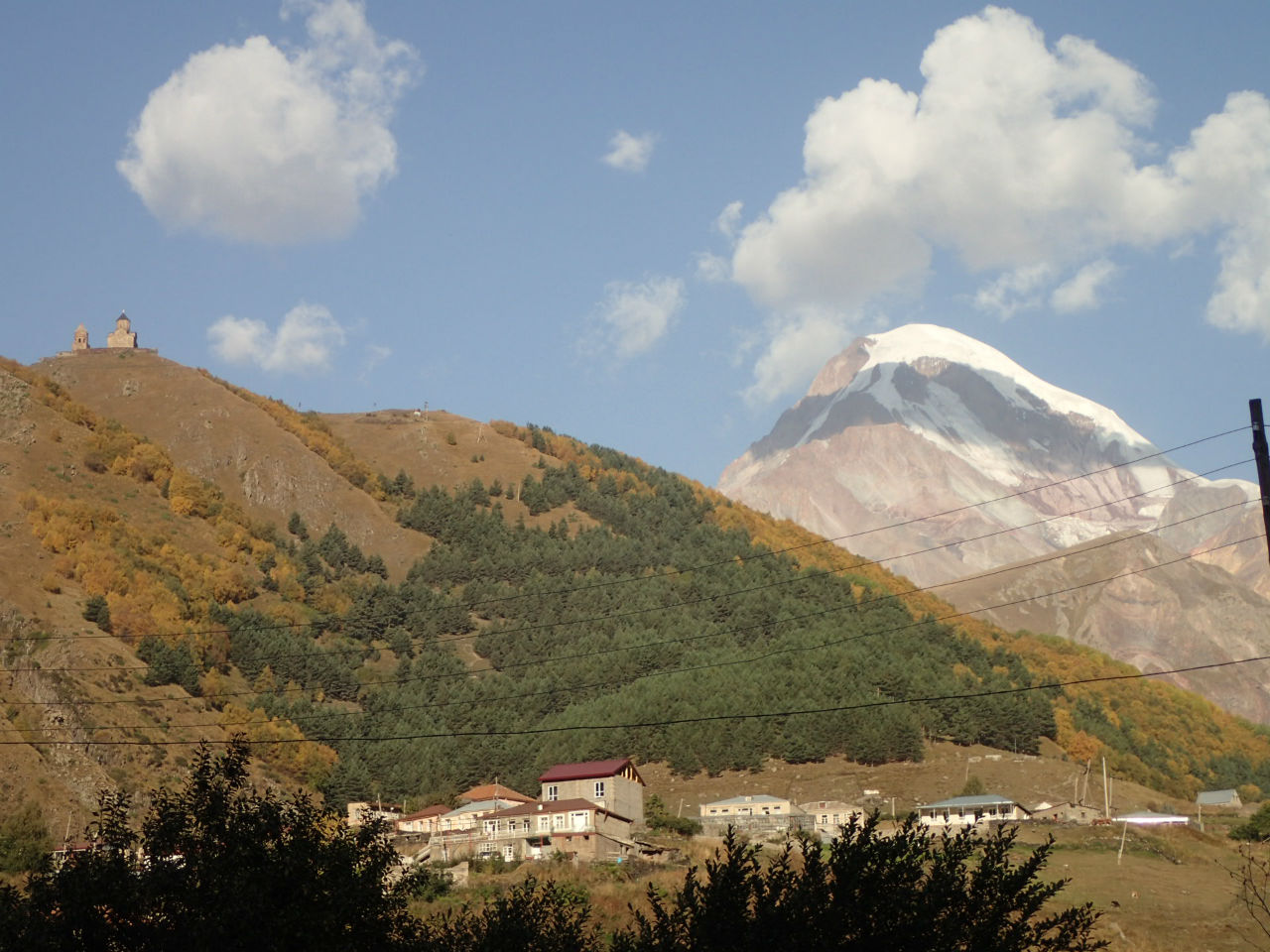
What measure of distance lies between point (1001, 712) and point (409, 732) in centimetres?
5668

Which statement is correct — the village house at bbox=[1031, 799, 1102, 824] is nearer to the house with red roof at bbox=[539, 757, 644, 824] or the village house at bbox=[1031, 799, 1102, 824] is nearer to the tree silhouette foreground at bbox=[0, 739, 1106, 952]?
the house with red roof at bbox=[539, 757, 644, 824]

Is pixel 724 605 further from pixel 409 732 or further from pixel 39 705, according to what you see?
pixel 39 705

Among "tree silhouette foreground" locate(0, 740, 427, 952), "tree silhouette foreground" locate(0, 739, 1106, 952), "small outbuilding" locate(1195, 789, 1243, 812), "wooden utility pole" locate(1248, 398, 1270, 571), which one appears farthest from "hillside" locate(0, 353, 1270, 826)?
"wooden utility pole" locate(1248, 398, 1270, 571)

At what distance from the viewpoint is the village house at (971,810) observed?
94.2 m

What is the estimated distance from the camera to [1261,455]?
84.7 ft

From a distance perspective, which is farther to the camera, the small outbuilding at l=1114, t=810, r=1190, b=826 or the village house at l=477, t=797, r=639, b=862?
the small outbuilding at l=1114, t=810, r=1190, b=826

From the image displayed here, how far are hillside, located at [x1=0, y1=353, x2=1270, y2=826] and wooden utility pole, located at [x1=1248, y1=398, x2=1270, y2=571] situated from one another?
237 feet

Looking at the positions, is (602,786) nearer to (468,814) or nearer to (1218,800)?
(468,814)

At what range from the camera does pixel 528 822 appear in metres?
80.2

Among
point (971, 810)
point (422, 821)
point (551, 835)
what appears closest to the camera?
point (551, 835)

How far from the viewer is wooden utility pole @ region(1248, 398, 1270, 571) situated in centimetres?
2505

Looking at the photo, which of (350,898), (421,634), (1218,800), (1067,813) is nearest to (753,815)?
(1067,813)

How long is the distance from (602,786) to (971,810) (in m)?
27.8

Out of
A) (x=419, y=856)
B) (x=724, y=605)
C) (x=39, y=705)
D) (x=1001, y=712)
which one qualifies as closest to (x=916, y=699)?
(x=1001, y=712)
